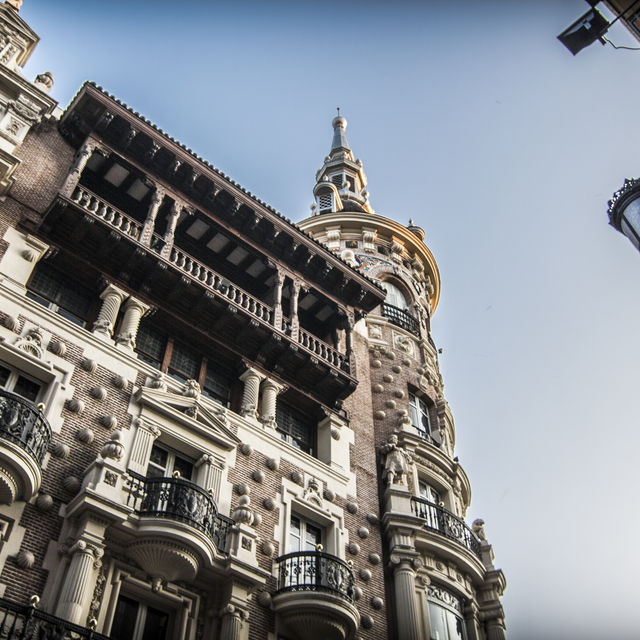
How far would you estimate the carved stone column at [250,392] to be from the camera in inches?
839

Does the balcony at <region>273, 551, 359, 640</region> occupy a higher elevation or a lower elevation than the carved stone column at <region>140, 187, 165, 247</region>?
lower

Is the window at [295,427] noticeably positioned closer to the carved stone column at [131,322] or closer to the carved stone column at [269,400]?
the carved stone column at [269,400]

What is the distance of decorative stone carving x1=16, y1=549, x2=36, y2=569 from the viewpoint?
14.2 metres

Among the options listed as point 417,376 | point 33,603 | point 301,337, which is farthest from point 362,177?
point 33,603

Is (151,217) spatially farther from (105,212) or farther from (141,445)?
(141,445)

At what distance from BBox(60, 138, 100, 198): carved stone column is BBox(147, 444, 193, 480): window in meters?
7.08

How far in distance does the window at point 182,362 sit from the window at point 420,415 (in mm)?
7755

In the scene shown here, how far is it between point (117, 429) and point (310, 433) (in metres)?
7.24

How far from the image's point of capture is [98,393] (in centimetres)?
1800

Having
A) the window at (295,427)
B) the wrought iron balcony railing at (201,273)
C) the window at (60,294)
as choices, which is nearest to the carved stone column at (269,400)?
the window at (295,427)

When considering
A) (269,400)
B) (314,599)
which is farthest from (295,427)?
(314,599)

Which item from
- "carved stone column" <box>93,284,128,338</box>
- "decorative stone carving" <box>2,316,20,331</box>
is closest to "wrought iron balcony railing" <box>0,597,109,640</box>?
"decorative stone carving" <box>2,316,20,331</box>

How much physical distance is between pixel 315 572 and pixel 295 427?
5.95 m

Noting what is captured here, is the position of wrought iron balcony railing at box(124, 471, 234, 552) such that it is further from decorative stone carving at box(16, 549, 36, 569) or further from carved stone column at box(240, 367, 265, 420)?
carved stone column at box(240, 367, 265, 420)
